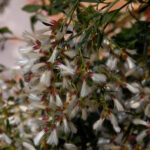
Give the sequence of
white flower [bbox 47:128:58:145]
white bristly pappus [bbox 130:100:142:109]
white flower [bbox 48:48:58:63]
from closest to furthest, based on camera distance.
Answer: white flower [bbox 48:48:58:63] < white flower [bbox 47:128:58:145] < white bristly pappus [bbox 130:100:142:109]

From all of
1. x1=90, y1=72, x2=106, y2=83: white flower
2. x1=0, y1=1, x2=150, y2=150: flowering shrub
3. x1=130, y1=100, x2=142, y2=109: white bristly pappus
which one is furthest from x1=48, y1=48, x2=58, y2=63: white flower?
x1=130, y1=100, x2=142, y2=109: white bristly pappus

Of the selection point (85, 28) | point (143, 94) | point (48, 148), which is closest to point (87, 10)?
point (85, 28)

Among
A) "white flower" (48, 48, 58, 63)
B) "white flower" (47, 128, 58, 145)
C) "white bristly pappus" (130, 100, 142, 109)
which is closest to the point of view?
"white flower" (48, 48, 58, 63)

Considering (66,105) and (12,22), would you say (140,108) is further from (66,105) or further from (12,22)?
(12,22)


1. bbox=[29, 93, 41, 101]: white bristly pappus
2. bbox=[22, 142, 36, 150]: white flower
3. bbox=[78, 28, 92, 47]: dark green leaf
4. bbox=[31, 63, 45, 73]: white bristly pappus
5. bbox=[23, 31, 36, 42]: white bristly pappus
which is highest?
bbox=[78, 28, 92, 47]: dark green leaf

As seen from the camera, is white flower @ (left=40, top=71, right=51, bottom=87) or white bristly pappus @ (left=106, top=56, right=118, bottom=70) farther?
white bristly pappus @ (left=106, top=56, right=118, bottom=70)

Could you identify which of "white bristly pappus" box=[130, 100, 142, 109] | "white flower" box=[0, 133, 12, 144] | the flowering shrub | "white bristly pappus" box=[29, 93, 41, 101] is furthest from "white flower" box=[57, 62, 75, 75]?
"white flower" box=[0, 133, 12, 144]

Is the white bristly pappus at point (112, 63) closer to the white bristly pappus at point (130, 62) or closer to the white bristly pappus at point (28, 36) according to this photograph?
the white bristly pappus at point (130, 62)

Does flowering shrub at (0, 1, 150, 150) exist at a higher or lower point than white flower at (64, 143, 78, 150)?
higher

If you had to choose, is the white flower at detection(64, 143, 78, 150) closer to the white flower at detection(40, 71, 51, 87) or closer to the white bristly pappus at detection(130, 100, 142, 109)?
the white bristly pappus at detection(130, 100, 142, 109)

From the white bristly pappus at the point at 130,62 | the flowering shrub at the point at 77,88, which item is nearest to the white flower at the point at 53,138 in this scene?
the flowering shrub at the point at 77,88
